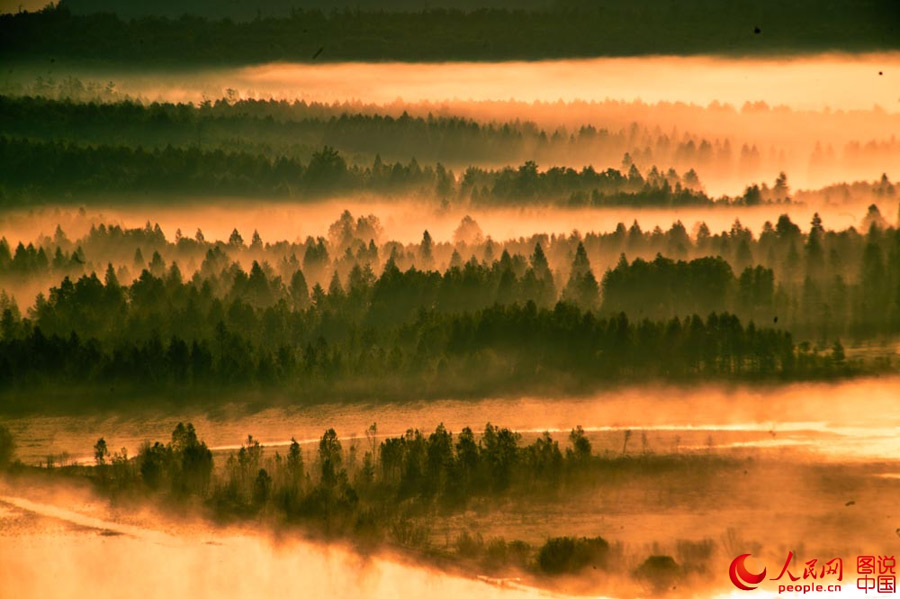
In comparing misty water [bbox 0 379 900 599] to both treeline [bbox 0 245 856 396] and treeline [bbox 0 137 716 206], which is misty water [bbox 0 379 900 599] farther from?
treeline [bbox 0 137 716 206]

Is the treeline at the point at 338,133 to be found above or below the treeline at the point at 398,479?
above

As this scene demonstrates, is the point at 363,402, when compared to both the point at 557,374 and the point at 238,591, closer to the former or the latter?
the point at 557,374

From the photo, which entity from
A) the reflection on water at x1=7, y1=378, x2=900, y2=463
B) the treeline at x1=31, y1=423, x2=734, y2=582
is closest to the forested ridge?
the reflection on water at x1=7, y1=378, x2=900, y2=463

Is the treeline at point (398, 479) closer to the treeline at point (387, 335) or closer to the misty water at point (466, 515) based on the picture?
the misty water at point (466, 515)

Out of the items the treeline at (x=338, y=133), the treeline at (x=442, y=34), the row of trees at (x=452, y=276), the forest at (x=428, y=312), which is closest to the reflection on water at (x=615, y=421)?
the forest at (x=428, y=312)

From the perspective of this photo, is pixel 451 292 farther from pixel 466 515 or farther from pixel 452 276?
pixel 466 515

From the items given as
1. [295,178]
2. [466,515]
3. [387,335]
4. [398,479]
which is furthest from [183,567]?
[295,178]
